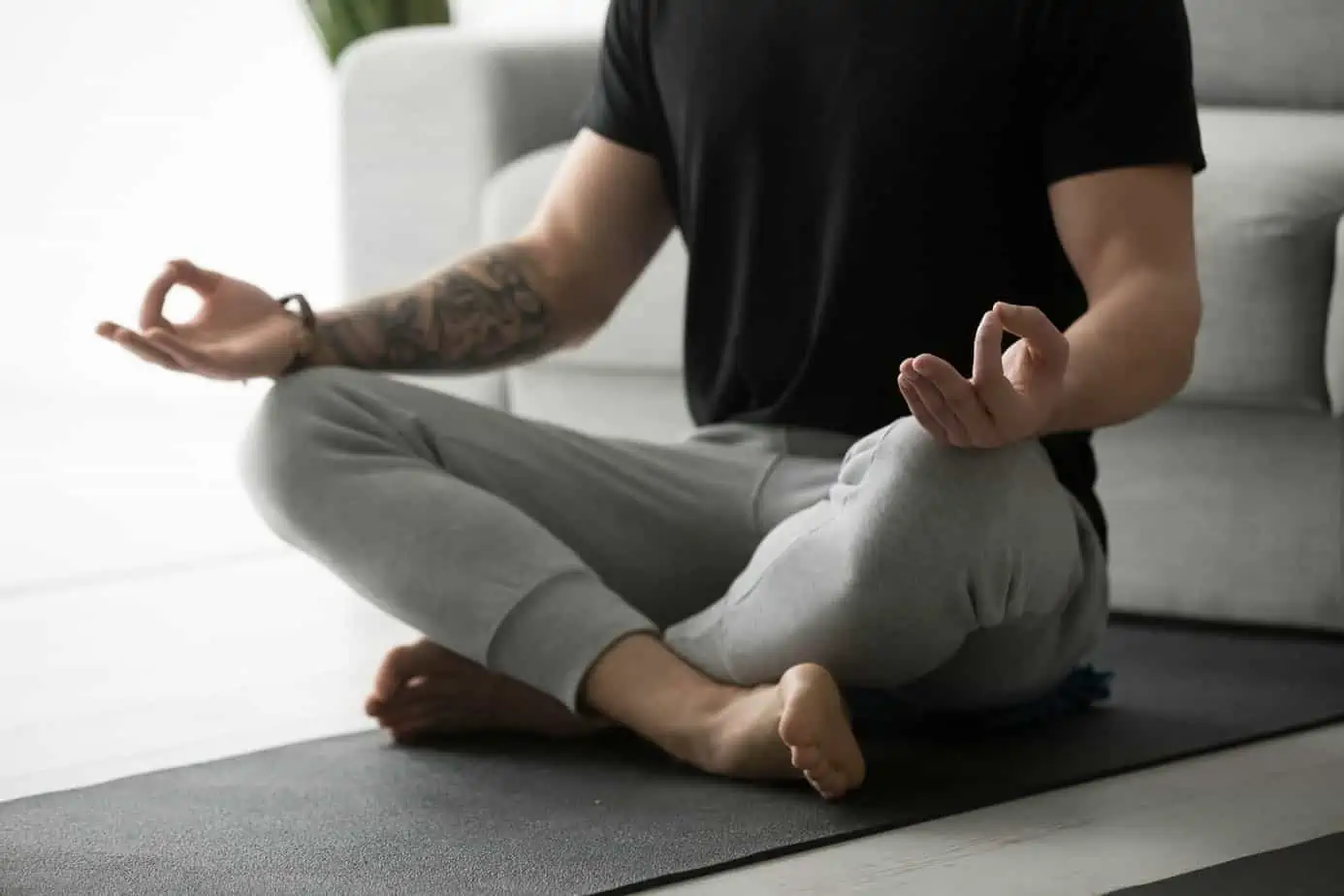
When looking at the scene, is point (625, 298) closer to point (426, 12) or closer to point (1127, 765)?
point (1127, 765)

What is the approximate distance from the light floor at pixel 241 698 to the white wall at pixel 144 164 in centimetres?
85

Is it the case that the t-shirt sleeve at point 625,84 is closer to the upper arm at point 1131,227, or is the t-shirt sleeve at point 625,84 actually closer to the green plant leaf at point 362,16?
the upper arm at point 1131,227

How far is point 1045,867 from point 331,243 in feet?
9.61

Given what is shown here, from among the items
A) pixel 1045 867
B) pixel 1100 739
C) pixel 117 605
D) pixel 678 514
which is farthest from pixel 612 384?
pixel 1045 867

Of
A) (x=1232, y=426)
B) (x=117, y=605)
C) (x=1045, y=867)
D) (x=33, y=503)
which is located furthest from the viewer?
(x=33, y=503)

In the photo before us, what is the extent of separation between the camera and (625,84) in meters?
1.53

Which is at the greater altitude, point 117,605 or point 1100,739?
point 1100,739

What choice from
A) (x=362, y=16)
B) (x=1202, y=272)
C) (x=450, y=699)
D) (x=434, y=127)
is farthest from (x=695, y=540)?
(x=362, y=16)

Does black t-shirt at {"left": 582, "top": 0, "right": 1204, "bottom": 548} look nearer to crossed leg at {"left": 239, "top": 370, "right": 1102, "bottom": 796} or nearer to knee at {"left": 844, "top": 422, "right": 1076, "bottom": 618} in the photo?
crossed leg at {"left": 239, "top": 370, "right": 1102, "bottom": 796}

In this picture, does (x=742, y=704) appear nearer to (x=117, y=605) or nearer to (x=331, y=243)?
(x=117, y=605)

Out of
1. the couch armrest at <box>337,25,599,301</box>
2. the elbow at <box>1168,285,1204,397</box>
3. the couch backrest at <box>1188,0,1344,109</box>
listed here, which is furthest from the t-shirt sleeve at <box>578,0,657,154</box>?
the couch backrest at <box>1188,0,1344,109</box>

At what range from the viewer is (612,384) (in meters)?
2.06

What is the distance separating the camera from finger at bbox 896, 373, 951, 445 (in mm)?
1031

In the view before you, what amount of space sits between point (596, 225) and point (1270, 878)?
2.44 feet
